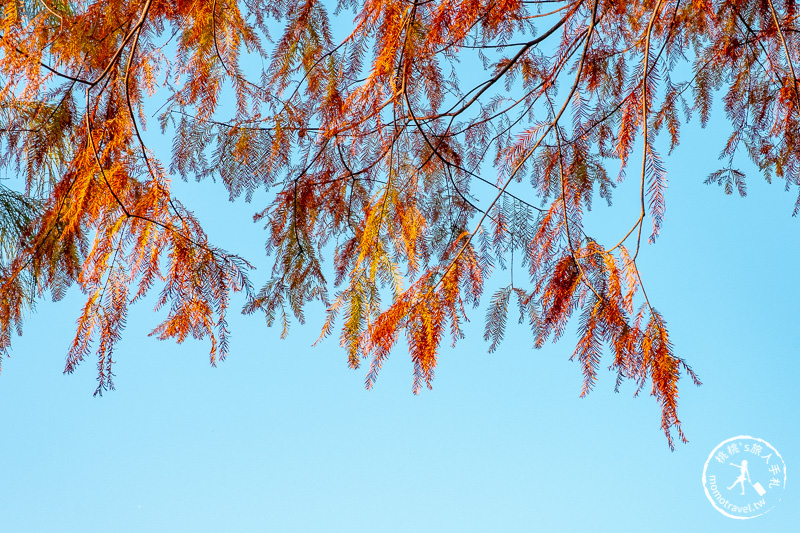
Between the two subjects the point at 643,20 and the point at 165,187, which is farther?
the point at 643,20

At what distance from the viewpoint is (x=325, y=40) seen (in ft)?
6.88

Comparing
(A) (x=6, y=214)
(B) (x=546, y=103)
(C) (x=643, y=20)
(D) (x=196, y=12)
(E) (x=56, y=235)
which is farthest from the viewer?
(A) (x=6, y=214)

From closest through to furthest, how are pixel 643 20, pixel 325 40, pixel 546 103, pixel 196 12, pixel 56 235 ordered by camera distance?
1. pixel 56 235
2. pixel 196 12
3. pixel 325 40
4. pixel 546 103
5. pixel 643 20

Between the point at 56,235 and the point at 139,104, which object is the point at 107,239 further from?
the point at 139,104

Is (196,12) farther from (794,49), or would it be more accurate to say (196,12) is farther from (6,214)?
(6,214)

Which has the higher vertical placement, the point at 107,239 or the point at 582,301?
the point at 107,239

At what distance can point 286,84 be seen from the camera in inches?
84.8

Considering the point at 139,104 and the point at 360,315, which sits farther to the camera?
the point at 139,104

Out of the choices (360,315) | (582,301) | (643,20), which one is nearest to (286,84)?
(360,315)

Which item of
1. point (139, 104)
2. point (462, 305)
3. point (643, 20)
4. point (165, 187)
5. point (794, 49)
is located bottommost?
point (462, 305)

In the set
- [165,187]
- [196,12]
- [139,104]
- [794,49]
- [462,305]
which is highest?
[794,49]

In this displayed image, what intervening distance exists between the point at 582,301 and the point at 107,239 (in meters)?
0.99

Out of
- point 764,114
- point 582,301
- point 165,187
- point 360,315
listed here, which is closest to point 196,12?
Answer: point 165,187

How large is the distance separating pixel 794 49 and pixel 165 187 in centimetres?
200
